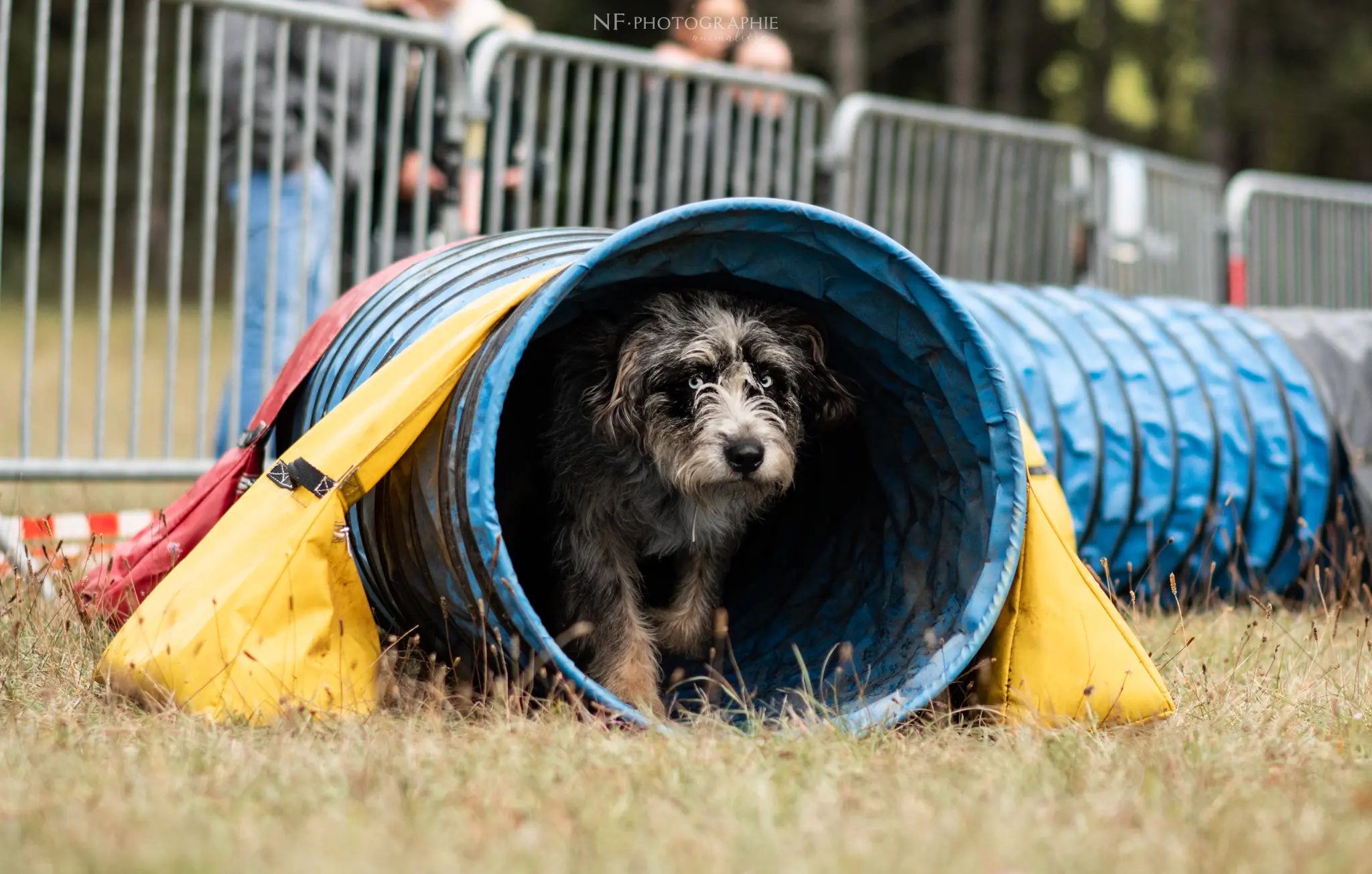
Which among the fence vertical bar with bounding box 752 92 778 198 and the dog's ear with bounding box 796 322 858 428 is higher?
the fence vertical bar with bounding box 752 92 778 198

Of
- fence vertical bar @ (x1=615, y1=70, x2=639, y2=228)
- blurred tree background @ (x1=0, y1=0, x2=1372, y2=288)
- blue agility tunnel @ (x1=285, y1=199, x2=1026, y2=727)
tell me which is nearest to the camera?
blue agility tunnel @ (x1=285, y1=199, x2=1026, y2=727)

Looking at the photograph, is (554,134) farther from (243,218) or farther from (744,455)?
(744,455)

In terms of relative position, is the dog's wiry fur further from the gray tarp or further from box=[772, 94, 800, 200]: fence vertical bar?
box=[772, 94, 800, 200]: fence vertical bar

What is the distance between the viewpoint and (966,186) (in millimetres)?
8641

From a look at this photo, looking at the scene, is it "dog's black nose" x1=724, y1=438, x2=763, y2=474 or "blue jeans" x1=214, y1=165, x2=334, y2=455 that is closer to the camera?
"dog's black nose" x1=724, y1=438, x2=763, y2=474

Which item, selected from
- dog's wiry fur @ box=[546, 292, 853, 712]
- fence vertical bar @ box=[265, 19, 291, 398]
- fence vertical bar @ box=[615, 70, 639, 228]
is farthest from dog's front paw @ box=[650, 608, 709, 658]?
fence vertical bar @ box=[615, 70, 639, 228]

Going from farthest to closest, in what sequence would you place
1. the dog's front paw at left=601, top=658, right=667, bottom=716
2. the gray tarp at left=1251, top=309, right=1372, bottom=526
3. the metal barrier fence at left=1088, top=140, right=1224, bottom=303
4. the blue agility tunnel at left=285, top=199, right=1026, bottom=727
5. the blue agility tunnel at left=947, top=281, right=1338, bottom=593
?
the metal barrier fence at left=1088, top=140, right=1224, bottom=303, the gray tarp at left=1251, top=309, right=1372, bottom=526, the blue agility tunnel at left=947, top=281, right=1338, bottom=593, the dog's front paw at left=601, top=658, right=667, bottom=716, the blue agility tunnel at left=285, top=199, right=1026, bottom=727

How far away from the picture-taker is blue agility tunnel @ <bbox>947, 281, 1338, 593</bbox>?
4992 millimetres

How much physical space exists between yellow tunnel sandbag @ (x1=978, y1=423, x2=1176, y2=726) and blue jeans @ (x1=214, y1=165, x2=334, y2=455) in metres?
3.65

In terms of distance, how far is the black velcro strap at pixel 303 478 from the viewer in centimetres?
331

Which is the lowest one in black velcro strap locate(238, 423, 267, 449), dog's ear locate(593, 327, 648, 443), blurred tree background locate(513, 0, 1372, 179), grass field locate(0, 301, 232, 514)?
grass field locate(0, 301, 232, 514)

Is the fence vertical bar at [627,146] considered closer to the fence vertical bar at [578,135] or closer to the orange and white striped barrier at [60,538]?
the fence vertical bar at [578,135]

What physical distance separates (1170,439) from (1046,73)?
23.9 m

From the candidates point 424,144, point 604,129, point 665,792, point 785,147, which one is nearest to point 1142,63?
point 785,147
